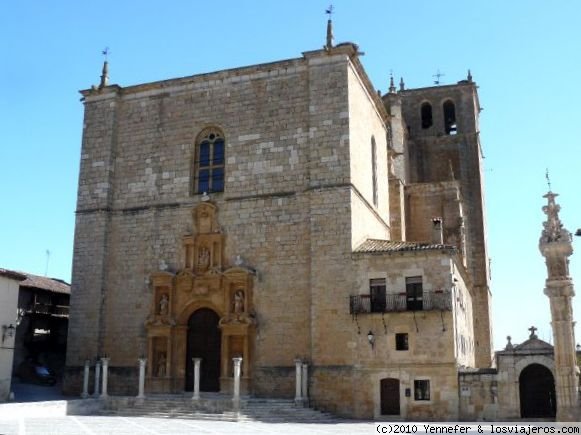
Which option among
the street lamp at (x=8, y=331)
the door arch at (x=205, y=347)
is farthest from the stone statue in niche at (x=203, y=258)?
the street lamp at (x=8, y=331)

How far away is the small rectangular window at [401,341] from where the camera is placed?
2067 centimetres

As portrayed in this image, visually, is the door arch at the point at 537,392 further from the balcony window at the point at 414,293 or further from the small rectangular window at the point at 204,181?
the small rectangular window at the point at 204,181

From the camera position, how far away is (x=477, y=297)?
34219 mm

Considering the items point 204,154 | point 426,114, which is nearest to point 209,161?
point 204,154

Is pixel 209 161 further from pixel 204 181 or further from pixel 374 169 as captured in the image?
pixel 374 169

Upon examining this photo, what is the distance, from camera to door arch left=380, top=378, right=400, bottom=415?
20.5 metres

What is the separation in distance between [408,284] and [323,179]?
455 cm

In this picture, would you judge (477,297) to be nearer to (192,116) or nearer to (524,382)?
(524,382)

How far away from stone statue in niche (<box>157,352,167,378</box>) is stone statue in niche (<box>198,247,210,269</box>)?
10.9ft

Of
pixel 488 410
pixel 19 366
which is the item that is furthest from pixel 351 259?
pixel 19 366

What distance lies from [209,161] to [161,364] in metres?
7.53

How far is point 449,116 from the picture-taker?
131 ft

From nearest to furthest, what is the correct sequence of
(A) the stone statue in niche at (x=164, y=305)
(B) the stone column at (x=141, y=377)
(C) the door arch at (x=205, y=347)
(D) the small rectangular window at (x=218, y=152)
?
(B) the stone column at (x=141, y=377), (C) the door arch at (x=205, y=347), (A) the stone statue in niche at (x=164, y=305), (D) the small rectangular window at (x=218, y=152)

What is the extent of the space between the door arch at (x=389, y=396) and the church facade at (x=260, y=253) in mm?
33
